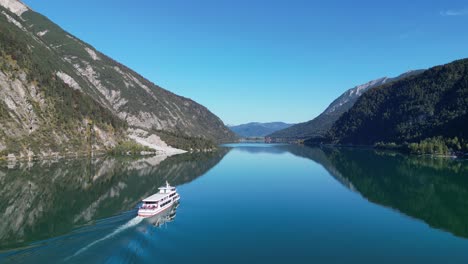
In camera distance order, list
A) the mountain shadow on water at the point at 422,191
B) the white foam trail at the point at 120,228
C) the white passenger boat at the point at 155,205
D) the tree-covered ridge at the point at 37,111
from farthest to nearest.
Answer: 1. the tree-covered ridge at the point at 37,111
2. the mountain shadow on water at the point at 422,191
3. the white passenger boat at the point at 155,205
4. the white foam trail at the point at 120,228

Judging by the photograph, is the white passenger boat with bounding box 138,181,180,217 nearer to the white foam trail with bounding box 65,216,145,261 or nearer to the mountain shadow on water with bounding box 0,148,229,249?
the white foam trail with bounding box 65,216,145,261

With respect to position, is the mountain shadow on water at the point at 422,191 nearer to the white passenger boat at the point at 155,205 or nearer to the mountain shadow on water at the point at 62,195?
the white passenger boat at the point at 155,205

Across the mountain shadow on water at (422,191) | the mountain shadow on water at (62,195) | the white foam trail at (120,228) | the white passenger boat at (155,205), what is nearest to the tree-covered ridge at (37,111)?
the mountain shadow on water at (62,195)

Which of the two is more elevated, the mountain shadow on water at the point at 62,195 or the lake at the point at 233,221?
the mountain shadow on water at the point at 62,195

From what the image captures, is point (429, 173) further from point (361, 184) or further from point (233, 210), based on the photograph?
point (233, 210)

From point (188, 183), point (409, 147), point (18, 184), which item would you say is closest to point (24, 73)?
point (18, 184)

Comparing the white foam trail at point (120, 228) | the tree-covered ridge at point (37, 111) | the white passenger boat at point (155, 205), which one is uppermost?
the tree-covered ridge at point (37, 111)

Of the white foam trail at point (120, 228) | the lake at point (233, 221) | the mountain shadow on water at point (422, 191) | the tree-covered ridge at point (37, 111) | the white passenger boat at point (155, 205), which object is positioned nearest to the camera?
the white foam trail at point (120, 228)

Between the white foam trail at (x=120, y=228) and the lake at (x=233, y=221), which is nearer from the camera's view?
the white foam trail at (x=120, y=228)

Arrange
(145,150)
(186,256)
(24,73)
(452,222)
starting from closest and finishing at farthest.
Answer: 1. (186,256)
2. (452,222)
3. (24,73)
4. (145,150)
